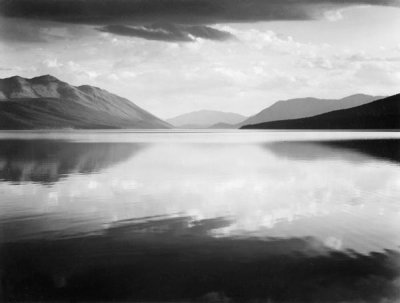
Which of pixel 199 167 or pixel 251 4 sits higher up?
pixel 251 4

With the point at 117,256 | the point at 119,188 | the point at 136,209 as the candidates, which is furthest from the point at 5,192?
the point at 117,256

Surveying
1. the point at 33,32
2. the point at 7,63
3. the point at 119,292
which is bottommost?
the point at 119,292

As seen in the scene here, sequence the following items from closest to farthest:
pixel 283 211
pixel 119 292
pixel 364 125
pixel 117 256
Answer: pixel 119 292
pixel 117 256
pixel 283 211
pixel 364 125

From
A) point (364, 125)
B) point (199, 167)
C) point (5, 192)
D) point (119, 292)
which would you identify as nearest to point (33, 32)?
point (5, 192)

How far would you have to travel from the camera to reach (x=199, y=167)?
3206cm

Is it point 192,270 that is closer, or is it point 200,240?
point 192,270

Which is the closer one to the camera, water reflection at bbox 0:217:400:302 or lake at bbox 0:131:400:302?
water reflection at bbox 0:217:400:302

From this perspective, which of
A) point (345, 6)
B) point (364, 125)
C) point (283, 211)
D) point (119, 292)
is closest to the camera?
point (119, 292)

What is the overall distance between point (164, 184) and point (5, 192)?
7918 millimetres

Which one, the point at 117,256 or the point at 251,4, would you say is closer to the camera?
the point at 117,256

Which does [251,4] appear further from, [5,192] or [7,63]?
[5,192]

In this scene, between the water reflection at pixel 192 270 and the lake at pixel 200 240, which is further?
the lake at pixel 200 240

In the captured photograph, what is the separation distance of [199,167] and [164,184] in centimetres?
879

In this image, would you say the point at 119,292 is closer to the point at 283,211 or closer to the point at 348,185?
the point at 283,211
